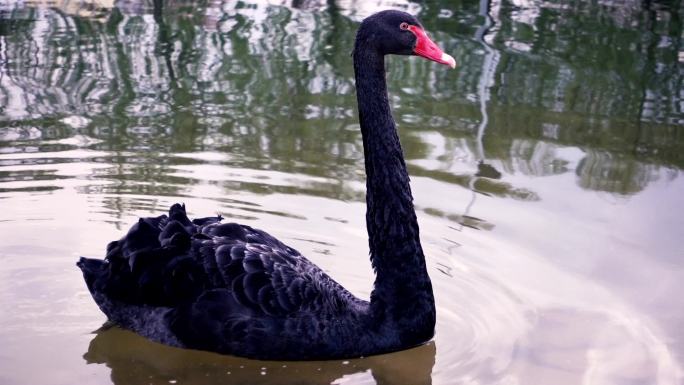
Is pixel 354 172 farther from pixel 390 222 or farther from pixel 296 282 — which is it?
pixel 296 282

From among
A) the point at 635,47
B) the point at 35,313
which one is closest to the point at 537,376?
the point at 35,313

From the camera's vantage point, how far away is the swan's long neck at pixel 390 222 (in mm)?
4035

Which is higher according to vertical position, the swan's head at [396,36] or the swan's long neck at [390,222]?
the swan's head at [396,36]

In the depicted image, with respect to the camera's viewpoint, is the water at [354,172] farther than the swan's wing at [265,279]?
Yes

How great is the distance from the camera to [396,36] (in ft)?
13.2

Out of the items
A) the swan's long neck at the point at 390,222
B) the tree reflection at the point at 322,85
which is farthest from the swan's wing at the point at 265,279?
the tree reflection at the point at 322,85

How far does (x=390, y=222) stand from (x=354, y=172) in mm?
1735

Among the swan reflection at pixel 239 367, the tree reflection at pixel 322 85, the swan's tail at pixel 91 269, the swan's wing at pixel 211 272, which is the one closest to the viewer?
the swan reflection at pixel 239 367

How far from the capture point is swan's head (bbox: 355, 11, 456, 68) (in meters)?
4.01

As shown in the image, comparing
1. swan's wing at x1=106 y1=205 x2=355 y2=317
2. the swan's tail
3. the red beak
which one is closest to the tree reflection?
the swan's tail

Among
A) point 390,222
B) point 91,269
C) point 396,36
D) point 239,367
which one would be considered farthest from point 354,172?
point 239,367

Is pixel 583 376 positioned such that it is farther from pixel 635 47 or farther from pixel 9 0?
pixel 9 0

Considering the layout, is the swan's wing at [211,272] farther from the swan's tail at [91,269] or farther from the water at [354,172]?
the water at [354,172]

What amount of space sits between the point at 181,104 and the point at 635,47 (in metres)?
4.05
